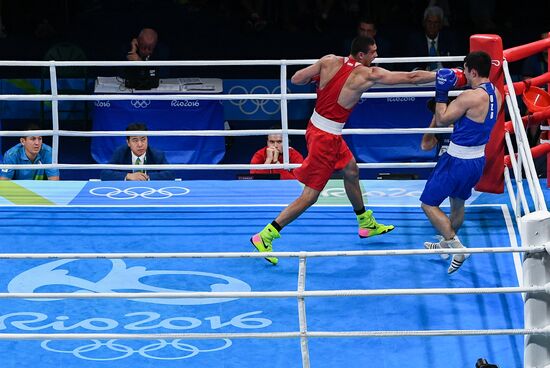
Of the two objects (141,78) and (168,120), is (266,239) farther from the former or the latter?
(141,78)

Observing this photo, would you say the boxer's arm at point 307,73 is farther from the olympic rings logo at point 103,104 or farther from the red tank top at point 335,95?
the olympic rings logo at point 103,104

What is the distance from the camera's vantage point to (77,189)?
8.70m

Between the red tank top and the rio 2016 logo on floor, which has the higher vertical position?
the red tank top

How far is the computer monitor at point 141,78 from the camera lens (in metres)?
11.0

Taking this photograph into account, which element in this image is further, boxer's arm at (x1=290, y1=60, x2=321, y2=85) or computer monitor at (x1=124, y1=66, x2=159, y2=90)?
computer monitor at (x1=124, y1=66, x2=159, y2=90)

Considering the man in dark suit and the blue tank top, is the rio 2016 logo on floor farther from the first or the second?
Answer: the man in dark suit

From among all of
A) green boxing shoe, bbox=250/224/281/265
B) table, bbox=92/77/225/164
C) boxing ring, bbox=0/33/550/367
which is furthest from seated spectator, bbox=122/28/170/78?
green boxing shoe, bbox=250/224/281/265

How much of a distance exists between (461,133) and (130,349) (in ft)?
7.91

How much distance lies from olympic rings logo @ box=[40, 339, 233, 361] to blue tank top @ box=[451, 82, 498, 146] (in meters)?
1.96

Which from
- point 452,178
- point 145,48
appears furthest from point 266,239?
point 145,48

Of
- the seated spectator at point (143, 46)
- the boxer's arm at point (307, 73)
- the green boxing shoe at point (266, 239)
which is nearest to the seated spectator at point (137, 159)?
the green boxing shoe at point (266, 239)

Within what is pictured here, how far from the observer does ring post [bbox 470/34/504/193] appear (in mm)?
7770

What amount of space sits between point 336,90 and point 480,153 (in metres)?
0.99

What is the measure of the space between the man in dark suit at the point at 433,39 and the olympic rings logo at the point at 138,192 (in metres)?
4.30
